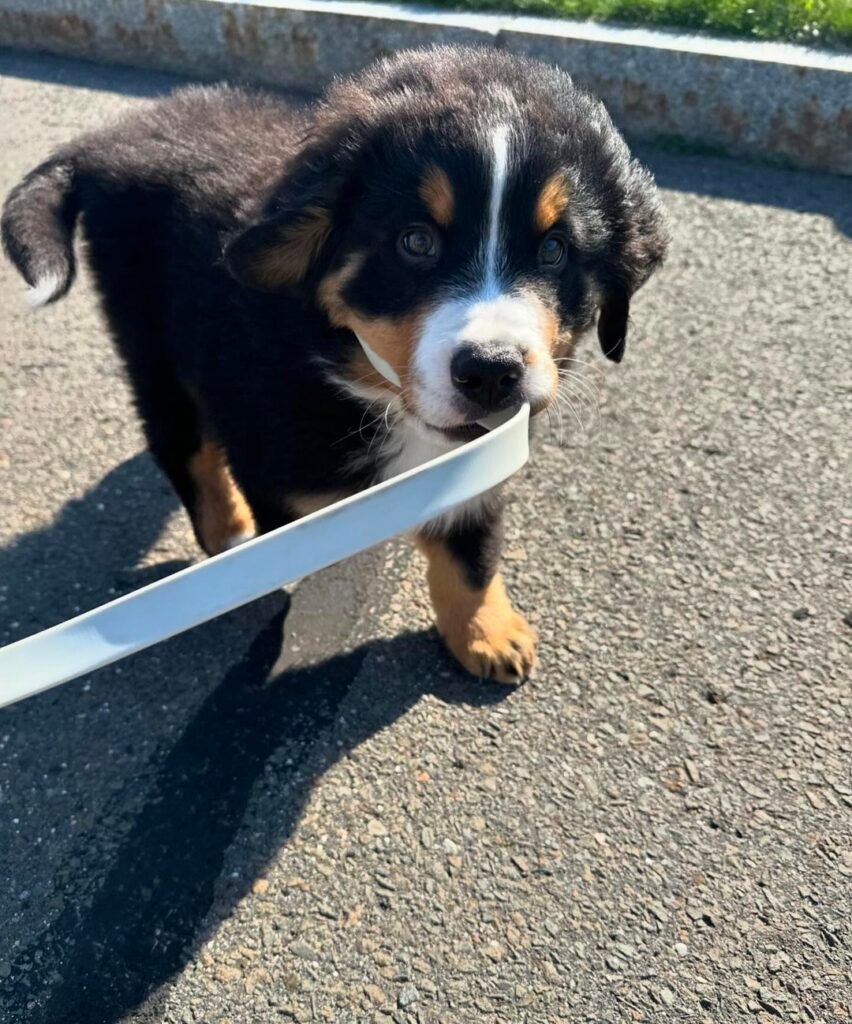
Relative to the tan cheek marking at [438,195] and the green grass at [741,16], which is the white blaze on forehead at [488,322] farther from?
the green grass at [741,16]

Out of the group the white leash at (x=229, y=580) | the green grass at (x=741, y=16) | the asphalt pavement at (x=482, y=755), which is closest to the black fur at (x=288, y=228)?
the asphalt pavement at (x=482, y=755)

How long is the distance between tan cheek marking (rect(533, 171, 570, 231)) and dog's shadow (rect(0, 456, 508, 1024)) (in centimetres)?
115

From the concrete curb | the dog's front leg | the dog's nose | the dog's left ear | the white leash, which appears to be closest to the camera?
the white leash

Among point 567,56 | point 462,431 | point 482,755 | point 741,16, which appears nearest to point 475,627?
point 482,755

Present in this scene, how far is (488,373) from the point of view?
190 centimetres

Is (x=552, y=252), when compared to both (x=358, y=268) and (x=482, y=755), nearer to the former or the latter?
(x=358, y=268)

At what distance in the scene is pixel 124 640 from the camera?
131cm

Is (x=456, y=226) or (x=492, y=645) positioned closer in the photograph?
(x=456, y=226)

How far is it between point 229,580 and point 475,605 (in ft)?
4.37

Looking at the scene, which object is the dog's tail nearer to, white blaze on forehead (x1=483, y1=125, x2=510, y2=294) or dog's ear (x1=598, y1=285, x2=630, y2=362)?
white blaze on forehead (x1=483, y1=125, x2=510, y2=294)

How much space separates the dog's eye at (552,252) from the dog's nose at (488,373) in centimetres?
31

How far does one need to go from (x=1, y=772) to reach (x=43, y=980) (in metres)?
0.54

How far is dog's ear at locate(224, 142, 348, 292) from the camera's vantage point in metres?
2.11

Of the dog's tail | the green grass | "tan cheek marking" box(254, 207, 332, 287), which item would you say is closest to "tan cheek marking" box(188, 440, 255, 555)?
the dog's tail
